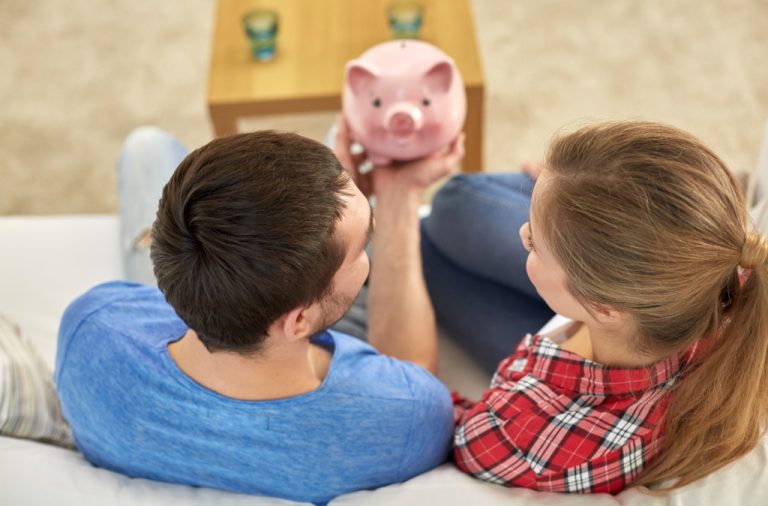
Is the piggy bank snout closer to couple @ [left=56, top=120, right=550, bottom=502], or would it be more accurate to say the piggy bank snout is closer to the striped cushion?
couple @ [left=56, top=120, right=550, bottom=502]

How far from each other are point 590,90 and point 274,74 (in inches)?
39.6

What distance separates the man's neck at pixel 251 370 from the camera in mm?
967

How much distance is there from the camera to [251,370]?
977 mm

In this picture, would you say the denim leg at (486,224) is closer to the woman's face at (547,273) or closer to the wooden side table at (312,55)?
the woman's face at (547,273)

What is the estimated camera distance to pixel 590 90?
8.33 feet

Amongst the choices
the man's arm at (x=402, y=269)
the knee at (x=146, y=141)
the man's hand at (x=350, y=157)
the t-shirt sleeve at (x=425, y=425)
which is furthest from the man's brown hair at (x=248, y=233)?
the knee at (x=146, y=141)

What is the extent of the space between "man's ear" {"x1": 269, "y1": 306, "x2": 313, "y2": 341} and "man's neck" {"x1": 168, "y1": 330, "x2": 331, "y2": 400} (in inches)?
1.2

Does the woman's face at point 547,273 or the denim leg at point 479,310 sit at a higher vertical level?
the woman's face at point 547,273

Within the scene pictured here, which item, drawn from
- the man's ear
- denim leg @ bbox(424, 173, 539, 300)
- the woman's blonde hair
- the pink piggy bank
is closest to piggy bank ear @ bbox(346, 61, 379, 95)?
the pink piggy bank

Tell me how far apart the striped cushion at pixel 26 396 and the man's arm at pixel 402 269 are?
0.49 meters

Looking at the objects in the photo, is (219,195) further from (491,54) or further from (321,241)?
(491,54)

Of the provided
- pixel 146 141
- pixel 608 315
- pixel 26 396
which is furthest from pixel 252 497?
pixel 146 141

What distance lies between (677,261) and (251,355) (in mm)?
457

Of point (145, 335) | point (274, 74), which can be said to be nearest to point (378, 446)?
point (145, 335)
